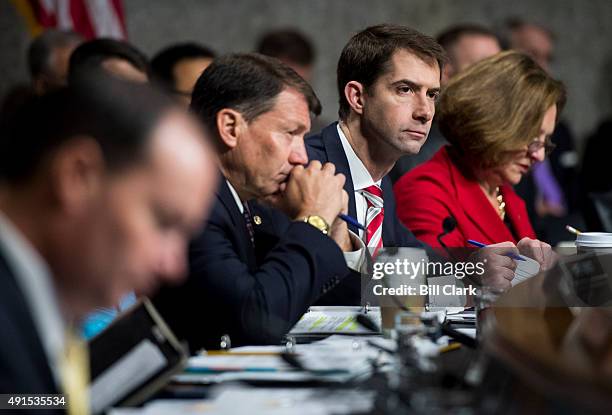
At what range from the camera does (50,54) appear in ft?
15.6

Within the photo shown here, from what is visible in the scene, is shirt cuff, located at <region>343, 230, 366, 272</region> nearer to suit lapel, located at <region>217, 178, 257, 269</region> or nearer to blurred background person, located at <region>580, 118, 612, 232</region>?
suit lapel, located at <region>217, 178, 257, 269</region>

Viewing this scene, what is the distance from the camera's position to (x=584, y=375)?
122 centimetres

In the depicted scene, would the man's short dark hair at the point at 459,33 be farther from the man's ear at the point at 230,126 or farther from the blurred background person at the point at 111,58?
the man's ear at the point at 230,126

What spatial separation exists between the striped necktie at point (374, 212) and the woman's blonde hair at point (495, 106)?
548mm

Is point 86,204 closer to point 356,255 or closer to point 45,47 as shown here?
point 356,255

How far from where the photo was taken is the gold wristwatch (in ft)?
7.47

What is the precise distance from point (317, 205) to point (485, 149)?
1.14 meters

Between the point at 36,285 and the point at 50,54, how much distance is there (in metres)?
3.82

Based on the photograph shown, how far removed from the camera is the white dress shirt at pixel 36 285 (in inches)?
44.6

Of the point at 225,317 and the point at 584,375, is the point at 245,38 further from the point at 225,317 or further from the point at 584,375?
the point at 584,375

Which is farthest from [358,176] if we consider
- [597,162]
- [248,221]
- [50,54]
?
[597,162]

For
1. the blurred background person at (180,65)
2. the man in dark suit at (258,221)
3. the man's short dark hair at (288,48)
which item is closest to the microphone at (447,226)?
the man in dark suit at (258,221)

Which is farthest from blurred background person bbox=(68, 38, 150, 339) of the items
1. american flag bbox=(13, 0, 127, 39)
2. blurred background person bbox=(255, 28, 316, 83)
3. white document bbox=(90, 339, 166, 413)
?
white document bbox=(90, 339, 166, 413)

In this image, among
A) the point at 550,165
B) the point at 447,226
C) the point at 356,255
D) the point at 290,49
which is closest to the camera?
the point at 356,255
